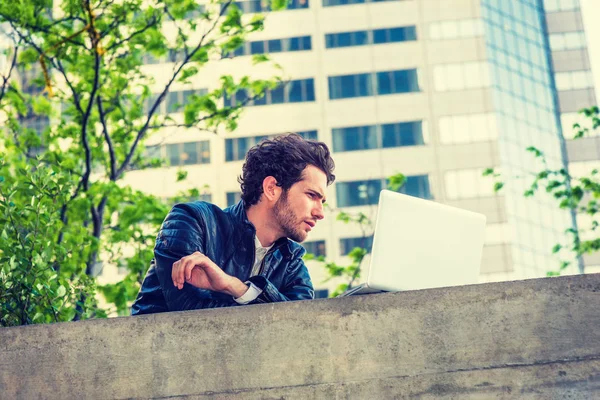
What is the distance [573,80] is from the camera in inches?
2116

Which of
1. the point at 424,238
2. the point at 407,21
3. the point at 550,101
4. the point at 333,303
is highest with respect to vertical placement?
the point at 407,21

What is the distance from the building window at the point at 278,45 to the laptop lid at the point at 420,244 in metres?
47.4

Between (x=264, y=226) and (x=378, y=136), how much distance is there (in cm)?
4369

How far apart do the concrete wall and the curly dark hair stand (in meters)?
1.04

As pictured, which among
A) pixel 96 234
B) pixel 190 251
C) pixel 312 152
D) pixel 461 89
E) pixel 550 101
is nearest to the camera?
pixel 190 251

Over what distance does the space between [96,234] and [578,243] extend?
8.80 m

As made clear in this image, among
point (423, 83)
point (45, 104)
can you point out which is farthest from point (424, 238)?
point (423, 83)

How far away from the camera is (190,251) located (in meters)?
3.85

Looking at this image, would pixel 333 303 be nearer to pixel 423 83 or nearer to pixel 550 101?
pixel 423 83

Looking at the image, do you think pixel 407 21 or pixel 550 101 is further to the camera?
pixel 550 101

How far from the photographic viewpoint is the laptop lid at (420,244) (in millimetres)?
3475

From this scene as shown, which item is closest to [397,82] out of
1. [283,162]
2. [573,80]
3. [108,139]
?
[573,80]

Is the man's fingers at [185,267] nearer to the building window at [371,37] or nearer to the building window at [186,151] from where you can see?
the building window at [186,151]

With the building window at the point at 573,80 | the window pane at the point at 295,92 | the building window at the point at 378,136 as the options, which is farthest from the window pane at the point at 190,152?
the building window at the point at 573,80
